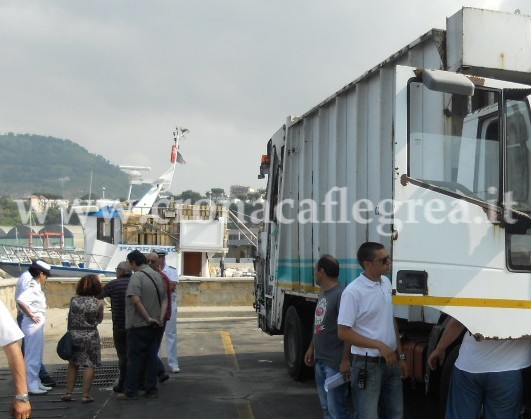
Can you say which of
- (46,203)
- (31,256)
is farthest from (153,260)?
(46,203)

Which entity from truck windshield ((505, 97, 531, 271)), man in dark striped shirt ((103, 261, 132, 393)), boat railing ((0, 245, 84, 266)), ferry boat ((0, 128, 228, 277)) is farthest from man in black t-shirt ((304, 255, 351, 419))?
boat railing ((0, 245, 84, 266))

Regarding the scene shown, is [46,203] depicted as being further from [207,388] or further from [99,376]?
[207,388]

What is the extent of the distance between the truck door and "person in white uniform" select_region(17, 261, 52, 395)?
5200 millimetres

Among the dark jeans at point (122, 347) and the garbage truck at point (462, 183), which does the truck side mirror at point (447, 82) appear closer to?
the garbage truck at point (462, 183)

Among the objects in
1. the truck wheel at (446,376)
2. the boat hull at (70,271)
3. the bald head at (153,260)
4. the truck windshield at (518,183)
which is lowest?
the boat hull at (70,271)

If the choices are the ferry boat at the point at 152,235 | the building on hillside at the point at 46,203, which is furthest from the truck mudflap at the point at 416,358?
the building on hillside at the point at 46,203

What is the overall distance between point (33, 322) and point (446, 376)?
5249 millimetres

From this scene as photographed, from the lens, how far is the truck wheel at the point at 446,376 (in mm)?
5125

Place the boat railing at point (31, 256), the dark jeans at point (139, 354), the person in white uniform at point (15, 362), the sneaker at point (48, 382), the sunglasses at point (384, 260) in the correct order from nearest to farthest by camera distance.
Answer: the person in white uniform at point (15, 362), the sunglasses at point (384, 260), the dark jeans at point (139, 354), the sneaker at point (48, 382), the boat railing at point (31, 256)

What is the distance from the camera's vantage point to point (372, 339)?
4.68 m

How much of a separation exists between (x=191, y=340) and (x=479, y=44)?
997 cm

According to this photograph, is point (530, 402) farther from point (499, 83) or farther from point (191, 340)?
point (191, 340)

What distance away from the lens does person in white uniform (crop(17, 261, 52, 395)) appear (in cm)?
818

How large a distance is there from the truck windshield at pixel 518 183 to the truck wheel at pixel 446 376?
101 centimetres
